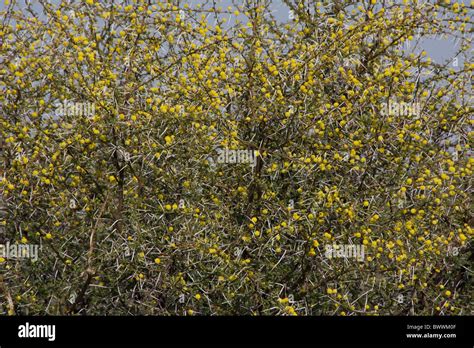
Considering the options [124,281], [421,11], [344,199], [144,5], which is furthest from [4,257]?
[421,11]

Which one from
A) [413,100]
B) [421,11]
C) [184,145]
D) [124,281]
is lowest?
[124,281]

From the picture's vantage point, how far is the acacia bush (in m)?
6.93

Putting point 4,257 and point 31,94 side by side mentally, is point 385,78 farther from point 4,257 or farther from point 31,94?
point 4,257

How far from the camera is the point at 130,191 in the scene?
7078 millimetres

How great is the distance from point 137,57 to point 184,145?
41.4 inches

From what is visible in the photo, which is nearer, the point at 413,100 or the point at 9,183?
the point at 9,183

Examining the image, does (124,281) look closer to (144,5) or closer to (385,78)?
(144,5)

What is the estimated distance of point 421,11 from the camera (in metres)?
7.49

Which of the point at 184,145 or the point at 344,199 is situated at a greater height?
the point at 184,145

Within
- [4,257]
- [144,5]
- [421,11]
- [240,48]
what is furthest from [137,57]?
[421,11]

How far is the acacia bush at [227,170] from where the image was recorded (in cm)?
693

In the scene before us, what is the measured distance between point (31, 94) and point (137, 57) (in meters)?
1.15

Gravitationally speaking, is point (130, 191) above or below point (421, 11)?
below

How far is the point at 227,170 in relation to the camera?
720 cm
